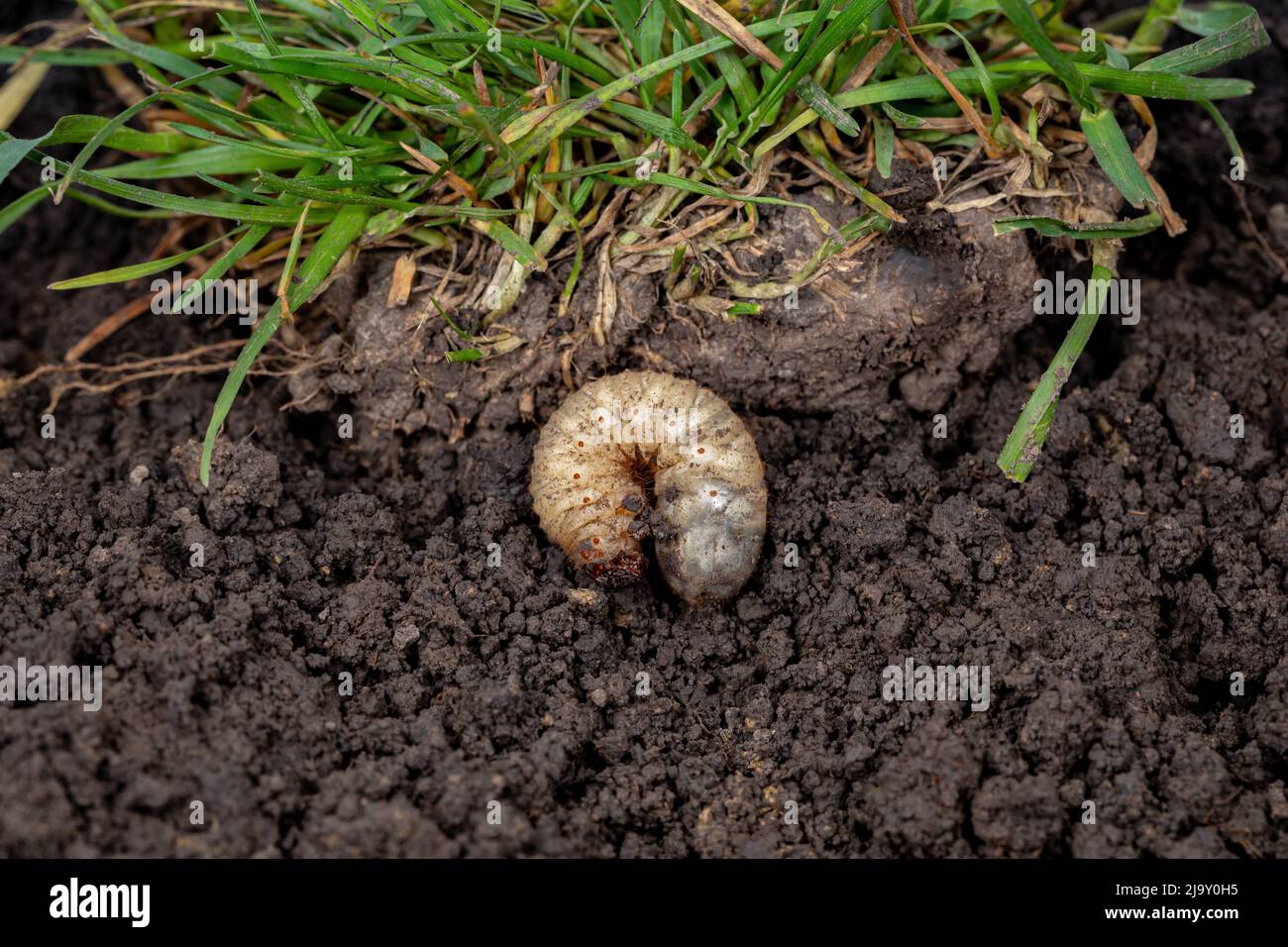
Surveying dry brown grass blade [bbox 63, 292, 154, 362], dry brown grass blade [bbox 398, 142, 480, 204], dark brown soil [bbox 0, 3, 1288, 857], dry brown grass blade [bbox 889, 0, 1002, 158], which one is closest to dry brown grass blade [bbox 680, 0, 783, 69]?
dry brown grass blade [bbox 889, 0, 1002, 158]

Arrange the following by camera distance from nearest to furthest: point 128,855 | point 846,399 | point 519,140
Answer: point 128,855, point 519,140, point 846,399

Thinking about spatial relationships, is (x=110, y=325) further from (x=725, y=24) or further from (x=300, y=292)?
(x=725, y=24)

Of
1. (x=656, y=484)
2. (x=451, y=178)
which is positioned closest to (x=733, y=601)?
(x=656, y=484)

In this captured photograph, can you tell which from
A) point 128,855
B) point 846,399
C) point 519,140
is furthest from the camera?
point 846,399

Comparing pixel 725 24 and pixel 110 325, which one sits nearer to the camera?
pixel 725 24
